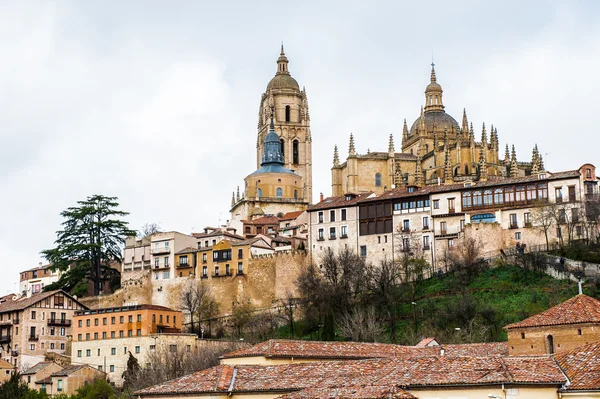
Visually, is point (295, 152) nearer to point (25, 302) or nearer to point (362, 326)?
point (25, 302)

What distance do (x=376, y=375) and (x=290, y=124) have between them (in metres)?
101

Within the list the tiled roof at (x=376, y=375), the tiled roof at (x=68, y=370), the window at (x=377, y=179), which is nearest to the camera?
the tiled roof at (x=376, y=375)

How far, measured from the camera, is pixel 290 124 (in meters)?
135

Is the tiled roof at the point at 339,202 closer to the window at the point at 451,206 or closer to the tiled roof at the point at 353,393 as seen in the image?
the window at the point at 451,206

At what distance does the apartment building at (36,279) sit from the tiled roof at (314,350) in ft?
206

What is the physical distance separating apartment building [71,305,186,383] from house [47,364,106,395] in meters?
1.55

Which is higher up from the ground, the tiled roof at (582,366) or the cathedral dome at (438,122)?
the cathedral dome at (438,122)

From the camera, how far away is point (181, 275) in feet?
300

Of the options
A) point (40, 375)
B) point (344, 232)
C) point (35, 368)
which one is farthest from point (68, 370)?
point (344, 232)

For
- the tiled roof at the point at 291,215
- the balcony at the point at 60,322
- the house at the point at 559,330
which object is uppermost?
the tiled roof at the point at 291,215

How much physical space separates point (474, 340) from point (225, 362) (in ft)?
69.5

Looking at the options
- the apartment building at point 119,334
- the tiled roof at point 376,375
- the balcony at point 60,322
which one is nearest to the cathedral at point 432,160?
the apartment building at point 119,334

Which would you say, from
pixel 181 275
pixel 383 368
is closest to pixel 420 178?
pixel 181 275

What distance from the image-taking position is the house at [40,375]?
7756 centimetres
